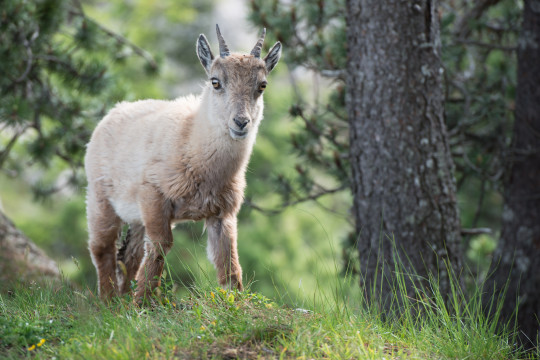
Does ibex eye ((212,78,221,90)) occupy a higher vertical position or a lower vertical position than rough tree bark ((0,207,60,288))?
higher

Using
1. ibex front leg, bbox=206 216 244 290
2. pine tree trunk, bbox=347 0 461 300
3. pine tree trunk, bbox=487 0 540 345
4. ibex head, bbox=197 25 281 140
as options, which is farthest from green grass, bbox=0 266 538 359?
pine tree trunk, bbox=487 0 540 345

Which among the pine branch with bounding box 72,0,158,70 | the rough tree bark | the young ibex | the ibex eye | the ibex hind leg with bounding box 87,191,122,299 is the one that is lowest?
the rough tree bark

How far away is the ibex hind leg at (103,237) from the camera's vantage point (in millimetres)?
5668

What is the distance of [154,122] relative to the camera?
17.4 feet

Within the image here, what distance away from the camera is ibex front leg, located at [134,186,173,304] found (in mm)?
4656

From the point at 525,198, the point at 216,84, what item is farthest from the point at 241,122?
the point at 525,198

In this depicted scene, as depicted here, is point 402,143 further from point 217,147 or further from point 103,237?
point 103,237

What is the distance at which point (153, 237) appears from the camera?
4.75 m

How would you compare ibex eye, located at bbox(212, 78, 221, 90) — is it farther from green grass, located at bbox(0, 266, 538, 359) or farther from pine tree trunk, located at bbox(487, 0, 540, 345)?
pine tree trunk, located at bbox(487, 0, 540, 345)

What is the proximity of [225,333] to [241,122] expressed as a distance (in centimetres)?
168

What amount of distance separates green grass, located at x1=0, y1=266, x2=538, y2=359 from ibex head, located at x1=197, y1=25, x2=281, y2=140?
4.42ft

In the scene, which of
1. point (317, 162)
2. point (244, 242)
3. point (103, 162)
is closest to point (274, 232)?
point (244, 242)

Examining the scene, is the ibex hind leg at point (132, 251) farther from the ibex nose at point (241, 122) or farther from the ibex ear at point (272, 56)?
the ibex ear at point (272, 56)

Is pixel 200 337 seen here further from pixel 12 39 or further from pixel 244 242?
pixel 244 242
